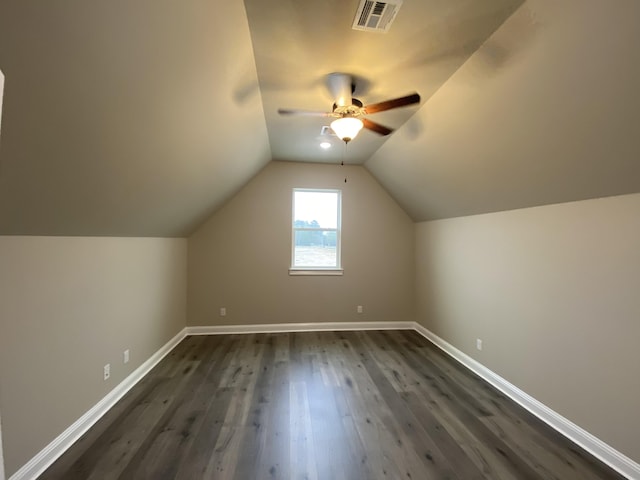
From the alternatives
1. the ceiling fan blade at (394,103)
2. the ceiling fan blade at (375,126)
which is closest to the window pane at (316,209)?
the ceiling fan blade at (375,126)

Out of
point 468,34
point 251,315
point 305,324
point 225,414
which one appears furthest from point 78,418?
point 468,34

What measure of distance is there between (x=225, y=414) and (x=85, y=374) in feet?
3.63

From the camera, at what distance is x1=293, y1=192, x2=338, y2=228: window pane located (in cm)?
486

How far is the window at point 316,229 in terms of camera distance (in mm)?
4836

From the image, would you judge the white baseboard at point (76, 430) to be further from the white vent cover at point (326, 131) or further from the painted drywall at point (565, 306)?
the painted drywall at point (565, 306)

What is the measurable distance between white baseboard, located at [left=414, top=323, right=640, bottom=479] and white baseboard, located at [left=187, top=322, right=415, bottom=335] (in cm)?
136

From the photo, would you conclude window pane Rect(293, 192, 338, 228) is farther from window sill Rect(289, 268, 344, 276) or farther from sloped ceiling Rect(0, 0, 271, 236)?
sloped ceiling Rect(0, 0, 271, 236)

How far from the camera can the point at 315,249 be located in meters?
4.90

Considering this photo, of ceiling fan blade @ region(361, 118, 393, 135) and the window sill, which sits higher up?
ceiling fan blade @ region(361, 118, 393, 135)

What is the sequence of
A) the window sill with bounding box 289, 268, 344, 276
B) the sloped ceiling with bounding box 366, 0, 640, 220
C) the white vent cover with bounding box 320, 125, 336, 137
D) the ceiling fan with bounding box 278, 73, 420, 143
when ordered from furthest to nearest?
the window sill with bounding box 289, 268, 344, 276, the white vent cover with bounding box 320, 125, 336, 137, the ceiling fan with bounding box 278, 73, 420, 143, the sloped ceiling with bounding box 366, 0, 640, 220

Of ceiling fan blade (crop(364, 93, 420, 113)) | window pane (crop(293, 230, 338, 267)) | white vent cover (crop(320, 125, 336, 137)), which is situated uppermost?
white vent cover (crop(320, 125, 336, 137))

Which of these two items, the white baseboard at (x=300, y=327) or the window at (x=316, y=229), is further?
the window at (x=316, y=229)

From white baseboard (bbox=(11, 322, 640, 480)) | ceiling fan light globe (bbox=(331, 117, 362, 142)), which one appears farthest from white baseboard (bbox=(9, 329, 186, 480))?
ceiling fan light globe (bbox=(331, 117, 362, 142))

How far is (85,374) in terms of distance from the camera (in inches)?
89.5
